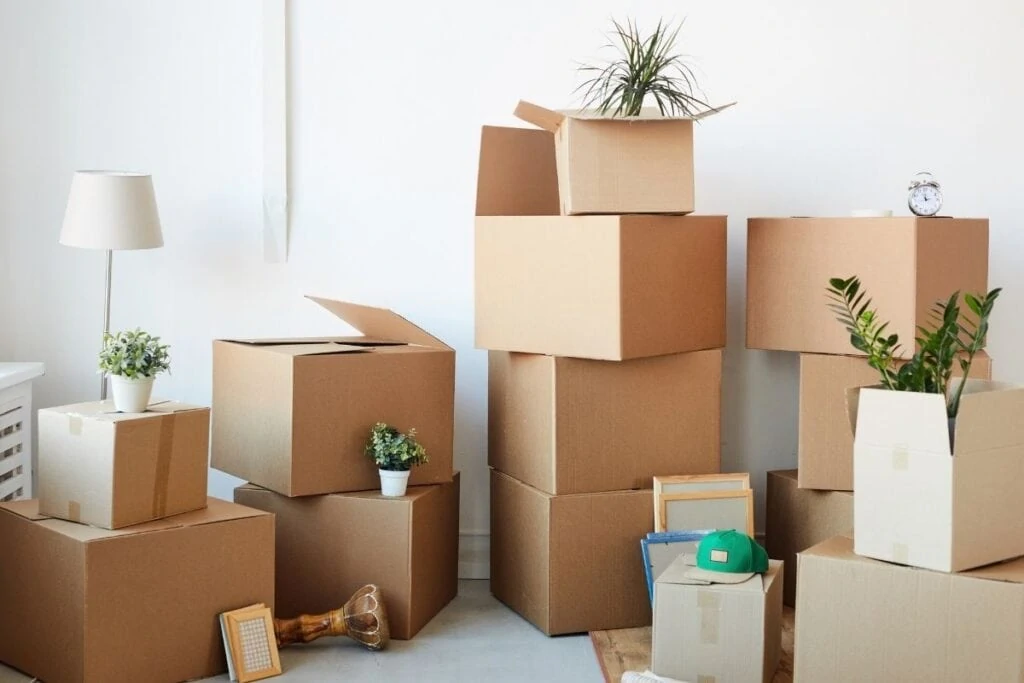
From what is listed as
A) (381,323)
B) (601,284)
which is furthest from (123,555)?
(601,284)

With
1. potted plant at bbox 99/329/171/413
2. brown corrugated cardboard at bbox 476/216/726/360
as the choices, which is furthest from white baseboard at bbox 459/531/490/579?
potted plant at bbox 99/329/171/413

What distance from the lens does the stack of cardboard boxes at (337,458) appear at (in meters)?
2.74

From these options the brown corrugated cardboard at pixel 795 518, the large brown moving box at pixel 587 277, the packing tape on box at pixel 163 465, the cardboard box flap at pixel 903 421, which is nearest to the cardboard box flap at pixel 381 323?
the large brown moving box at pixel 587 277

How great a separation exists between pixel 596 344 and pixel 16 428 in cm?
162

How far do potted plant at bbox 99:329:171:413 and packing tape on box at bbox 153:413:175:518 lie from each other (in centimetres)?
7

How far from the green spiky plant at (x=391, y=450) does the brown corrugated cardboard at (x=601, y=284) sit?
0.34m

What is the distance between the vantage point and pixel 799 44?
130 inches

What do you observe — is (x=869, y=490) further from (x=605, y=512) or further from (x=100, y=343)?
(x=100, y=343)

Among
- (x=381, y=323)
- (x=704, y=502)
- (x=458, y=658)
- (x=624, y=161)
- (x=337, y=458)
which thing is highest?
(x=624, y=161)

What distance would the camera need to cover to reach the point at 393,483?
278 cm

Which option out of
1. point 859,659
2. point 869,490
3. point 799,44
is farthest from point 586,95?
point 859,659

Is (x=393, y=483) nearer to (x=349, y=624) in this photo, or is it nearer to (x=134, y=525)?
(x=349, y=624)

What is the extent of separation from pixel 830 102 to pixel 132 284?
217 cm

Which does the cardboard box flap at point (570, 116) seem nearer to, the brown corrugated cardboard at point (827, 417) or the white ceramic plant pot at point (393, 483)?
the brown corrugated cardboard at point (827, 417)
